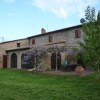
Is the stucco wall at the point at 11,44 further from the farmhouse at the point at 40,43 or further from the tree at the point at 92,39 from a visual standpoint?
the tree at the point at 92,39

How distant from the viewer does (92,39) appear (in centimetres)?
2116

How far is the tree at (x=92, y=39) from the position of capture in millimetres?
20731

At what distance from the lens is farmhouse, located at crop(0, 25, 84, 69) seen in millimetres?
41188

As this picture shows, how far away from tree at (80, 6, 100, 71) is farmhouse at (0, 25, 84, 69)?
1505cm

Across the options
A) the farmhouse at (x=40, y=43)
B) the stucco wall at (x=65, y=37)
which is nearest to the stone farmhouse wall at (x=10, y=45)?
the farmhouse at (x=40, y=43)

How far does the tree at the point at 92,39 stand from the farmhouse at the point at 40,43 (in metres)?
15.0

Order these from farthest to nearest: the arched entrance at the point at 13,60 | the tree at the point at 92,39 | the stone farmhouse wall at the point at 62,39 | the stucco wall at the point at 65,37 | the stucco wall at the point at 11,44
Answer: the stucco wall at the point at 11,44 < the arched entrance at the point at 13,60 < the stucco wall at the point at 65,37 < the stone farmhouse wall at the point at 62,39 < the tree at the point at 92,39

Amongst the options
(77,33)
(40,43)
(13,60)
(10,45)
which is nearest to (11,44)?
(10,45)

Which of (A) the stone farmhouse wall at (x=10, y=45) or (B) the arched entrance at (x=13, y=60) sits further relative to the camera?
(A) the stone farmhouse wall at (x=10, y=45)

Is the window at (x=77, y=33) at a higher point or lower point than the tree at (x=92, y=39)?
higher

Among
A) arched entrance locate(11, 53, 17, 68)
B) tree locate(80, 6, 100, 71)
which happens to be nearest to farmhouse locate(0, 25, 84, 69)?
arched entrance locate(11, 53, 17, 68)

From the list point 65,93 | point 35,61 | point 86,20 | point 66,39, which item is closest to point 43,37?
point 66,39

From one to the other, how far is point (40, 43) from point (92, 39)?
26.9 meters

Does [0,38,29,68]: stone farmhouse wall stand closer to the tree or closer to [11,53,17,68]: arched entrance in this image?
[11,53,17,68]: arched entrance
